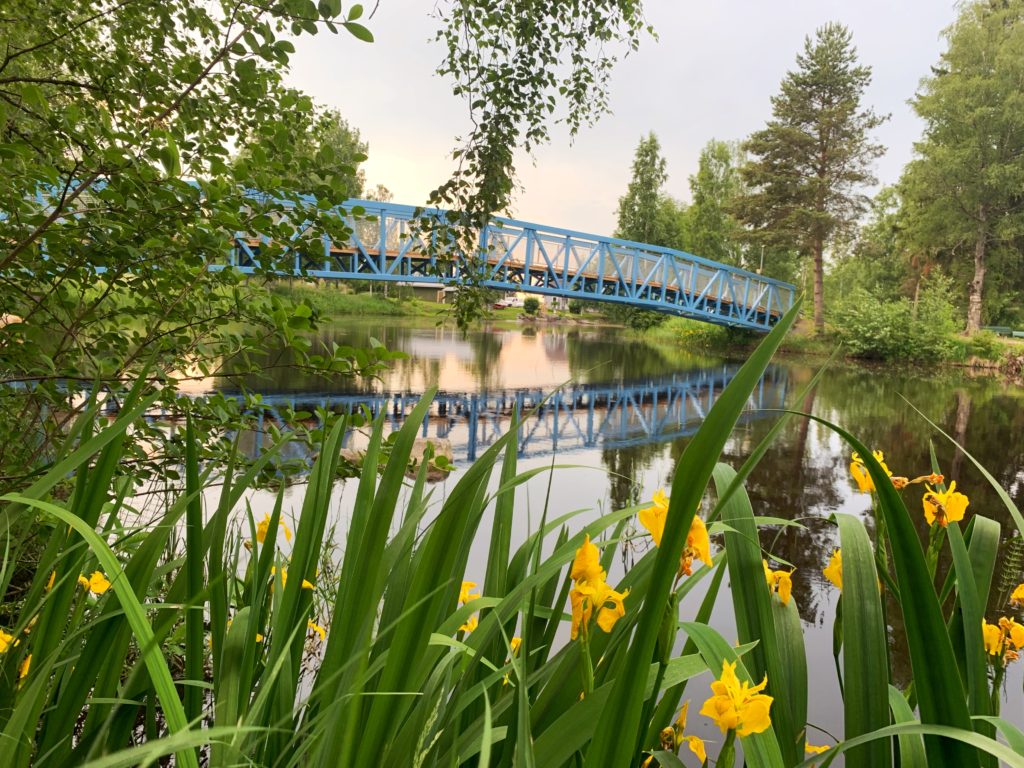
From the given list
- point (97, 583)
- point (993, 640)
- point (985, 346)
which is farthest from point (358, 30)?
point (985, 346)

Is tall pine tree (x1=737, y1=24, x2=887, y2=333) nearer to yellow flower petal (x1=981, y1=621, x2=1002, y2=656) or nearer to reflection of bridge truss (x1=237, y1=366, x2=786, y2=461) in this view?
reflection of bridge truss (x1=237, y1=366, x2=786, y2=461)

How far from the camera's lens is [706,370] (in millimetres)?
16125

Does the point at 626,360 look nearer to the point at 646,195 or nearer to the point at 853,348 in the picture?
the point at 853,348

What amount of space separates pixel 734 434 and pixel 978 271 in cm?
1553

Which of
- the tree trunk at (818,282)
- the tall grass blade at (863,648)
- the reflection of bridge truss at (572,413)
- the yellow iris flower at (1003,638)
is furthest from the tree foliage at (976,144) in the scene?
the tall grass blade at (863,648)

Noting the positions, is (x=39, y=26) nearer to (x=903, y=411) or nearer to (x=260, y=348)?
(x=260, y=348)

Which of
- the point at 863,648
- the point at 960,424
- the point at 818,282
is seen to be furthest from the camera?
the point at 818,282

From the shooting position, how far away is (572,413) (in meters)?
10.3

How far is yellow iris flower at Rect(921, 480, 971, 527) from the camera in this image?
0.64 m

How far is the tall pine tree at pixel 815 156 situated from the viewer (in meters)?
21.4

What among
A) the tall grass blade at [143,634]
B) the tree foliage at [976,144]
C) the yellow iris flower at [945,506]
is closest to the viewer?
the tall grass blade at [143,634]

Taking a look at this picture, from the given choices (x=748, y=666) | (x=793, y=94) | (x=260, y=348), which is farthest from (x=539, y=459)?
(x=793, y=94)

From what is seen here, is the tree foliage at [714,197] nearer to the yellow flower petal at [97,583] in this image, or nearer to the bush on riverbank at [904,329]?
the bush on riverbank at [904,329]

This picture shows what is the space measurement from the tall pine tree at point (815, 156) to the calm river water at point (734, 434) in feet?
22.0
